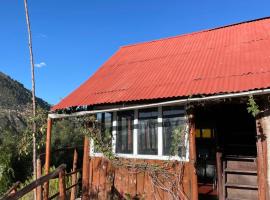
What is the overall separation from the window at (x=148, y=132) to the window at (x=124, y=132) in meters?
0.32

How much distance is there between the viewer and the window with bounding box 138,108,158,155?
8758 mm

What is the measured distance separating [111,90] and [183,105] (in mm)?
2395

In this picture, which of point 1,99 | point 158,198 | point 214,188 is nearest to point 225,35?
point 214,188

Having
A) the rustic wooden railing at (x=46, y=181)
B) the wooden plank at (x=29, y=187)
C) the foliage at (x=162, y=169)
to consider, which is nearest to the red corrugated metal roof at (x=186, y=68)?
the foliage at (x=162, y=169)

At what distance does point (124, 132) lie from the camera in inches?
368

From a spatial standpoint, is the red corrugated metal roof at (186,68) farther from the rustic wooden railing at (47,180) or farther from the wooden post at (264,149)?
the rustic wooden railing at (47,180)

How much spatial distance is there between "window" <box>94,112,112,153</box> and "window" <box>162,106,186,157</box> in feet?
5.73

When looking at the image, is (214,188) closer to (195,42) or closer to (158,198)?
(158,198)

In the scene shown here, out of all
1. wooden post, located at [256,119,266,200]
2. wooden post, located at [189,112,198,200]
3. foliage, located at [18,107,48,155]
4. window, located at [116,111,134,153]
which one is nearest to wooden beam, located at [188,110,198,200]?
wooden post, located at [189,112,198,200]

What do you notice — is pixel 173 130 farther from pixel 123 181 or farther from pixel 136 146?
pixel 123 181

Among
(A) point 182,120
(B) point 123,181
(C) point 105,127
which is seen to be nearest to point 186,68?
(A) point 182,120

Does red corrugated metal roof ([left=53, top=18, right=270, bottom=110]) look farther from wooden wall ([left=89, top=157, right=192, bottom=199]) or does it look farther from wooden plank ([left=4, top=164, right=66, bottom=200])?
wooden plank ([left=4, top=164, right=66, bottom=200])

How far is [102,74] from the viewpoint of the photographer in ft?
38.9

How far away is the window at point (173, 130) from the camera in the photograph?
26.9 ft
